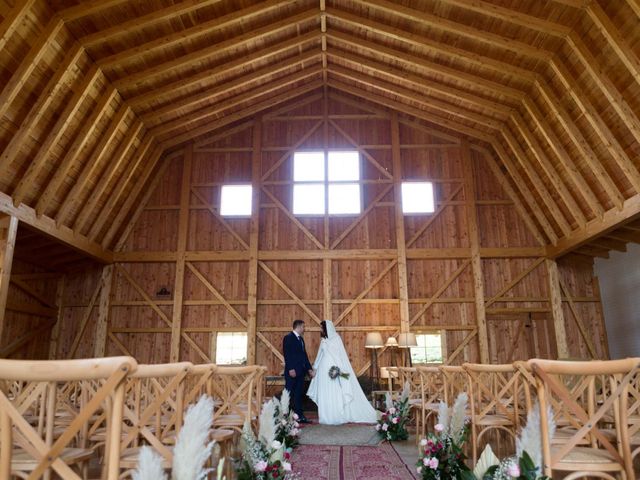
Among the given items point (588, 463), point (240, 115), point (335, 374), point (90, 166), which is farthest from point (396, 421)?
point (240, 115)

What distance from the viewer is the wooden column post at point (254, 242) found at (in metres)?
9.59

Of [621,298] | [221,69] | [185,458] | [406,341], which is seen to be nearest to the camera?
[185,458]

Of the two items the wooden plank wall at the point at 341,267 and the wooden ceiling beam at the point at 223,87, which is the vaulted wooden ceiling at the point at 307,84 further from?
the wooden plank wall at the point at 341,267

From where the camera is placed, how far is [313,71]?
10.3 meters

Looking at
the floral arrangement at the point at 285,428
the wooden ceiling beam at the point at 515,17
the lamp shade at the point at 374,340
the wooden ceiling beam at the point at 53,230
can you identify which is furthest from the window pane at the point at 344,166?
the floral arrangement at the point at 285,428

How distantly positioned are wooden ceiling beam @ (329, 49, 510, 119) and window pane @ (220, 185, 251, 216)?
138 inches

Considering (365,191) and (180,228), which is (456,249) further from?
(180,228)

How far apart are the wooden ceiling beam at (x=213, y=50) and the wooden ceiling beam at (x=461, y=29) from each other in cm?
136

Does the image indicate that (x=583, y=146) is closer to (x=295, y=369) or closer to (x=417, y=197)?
(x=417, y=197)

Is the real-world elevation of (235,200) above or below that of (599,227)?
above

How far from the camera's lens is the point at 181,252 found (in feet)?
33.2

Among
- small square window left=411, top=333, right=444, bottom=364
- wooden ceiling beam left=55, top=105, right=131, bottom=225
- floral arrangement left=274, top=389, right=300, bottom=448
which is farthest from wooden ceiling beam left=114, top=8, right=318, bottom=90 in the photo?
small square window left=411, top=333, right=444, bottom=364

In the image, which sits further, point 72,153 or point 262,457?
point 72,153

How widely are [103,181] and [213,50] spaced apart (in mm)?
3095
